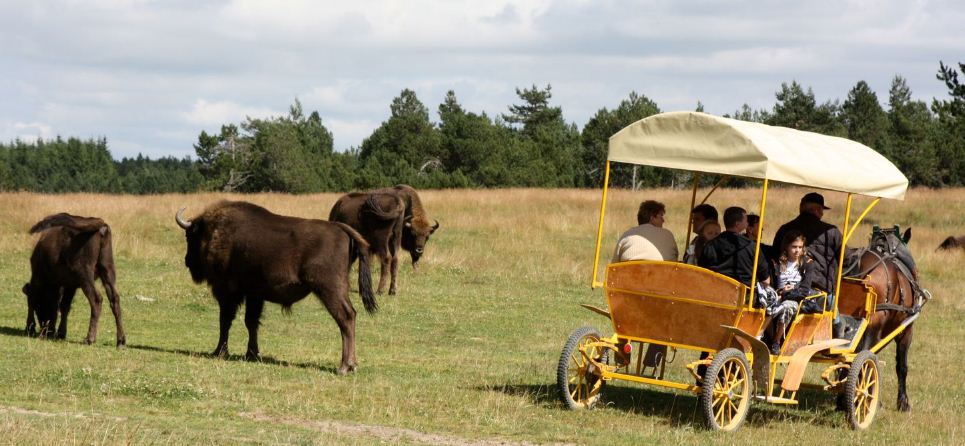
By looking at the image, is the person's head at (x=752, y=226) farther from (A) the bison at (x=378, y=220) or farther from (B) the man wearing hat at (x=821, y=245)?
(A) the bison at (x=378, y=220)

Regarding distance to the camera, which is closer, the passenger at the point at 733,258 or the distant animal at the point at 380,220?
the passenger at the point at 733,258

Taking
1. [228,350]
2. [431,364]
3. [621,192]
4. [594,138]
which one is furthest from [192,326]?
[594,138]

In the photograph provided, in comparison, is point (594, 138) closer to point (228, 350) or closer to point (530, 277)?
point (530, 277)

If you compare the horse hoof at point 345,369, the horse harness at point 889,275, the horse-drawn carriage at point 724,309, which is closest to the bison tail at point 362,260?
the horse hoof at point 345,369

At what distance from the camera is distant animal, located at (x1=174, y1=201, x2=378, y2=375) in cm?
1220

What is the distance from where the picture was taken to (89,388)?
10.2m

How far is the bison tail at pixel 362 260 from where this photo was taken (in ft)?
41.0

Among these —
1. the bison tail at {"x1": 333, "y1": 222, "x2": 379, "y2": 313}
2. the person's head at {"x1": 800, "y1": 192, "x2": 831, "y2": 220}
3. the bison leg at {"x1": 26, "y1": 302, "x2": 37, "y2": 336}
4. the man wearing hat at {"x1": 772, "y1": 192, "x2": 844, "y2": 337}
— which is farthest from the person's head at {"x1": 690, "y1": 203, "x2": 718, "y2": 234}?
the bison leg at {"x1": 26, "y1": 302, "x2": 37, "y2": 336}

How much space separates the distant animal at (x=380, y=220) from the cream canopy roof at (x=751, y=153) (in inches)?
405

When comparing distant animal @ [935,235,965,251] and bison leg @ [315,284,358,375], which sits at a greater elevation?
distant animal @ [935,235,965,251]

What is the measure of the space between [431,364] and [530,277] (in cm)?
1040

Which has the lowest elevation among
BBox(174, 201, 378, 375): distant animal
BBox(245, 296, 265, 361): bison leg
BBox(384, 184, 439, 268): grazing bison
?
BBox(245, 296, 265, 361): bison leg

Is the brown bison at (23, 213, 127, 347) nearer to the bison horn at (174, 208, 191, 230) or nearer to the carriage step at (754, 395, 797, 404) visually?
the bison horn at (174, 208, 191, 230)

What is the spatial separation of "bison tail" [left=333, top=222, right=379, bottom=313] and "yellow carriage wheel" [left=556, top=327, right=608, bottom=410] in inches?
102
